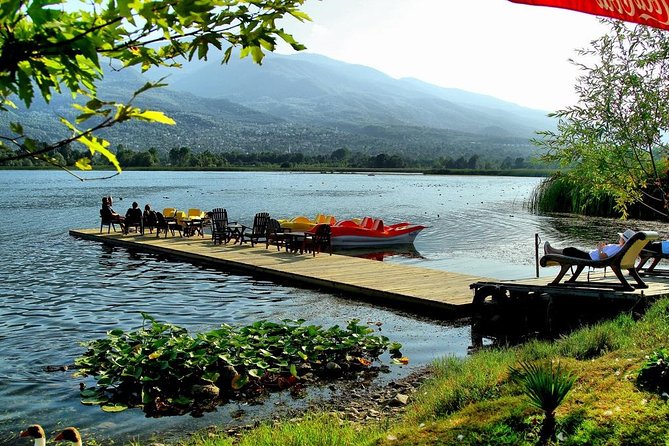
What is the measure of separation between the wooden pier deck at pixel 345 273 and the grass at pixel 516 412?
→ 513 centimetres

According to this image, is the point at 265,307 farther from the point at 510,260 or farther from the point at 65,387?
the point at 510,260

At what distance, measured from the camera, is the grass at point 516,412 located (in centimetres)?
525

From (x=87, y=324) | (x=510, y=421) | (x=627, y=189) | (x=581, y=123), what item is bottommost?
(x=87, y=324)

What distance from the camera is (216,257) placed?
67.3ft

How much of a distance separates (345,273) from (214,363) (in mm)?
8242

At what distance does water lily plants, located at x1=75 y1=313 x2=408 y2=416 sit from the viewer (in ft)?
28.7

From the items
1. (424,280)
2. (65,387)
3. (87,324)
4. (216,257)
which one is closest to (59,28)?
(65,387)

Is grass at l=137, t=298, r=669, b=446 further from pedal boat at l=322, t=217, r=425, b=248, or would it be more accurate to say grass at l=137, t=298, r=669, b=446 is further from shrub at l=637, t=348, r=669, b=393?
pedal boat at l=322, t=217, r=425, b=248

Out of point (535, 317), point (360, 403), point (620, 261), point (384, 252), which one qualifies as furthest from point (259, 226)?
point (360, 403)

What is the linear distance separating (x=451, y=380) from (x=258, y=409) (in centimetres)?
240

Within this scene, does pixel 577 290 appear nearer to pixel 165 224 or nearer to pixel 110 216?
pixel 165 224

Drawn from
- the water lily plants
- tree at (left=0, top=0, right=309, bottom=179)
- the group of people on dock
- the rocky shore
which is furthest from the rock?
the group of people on dock

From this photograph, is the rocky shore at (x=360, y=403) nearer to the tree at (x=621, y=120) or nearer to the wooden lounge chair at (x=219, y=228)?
the tree at (x=621, y=120)

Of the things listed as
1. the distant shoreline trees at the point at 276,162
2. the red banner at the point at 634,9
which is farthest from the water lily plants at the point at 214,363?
the distant shoreline trees at the point at 276,162
